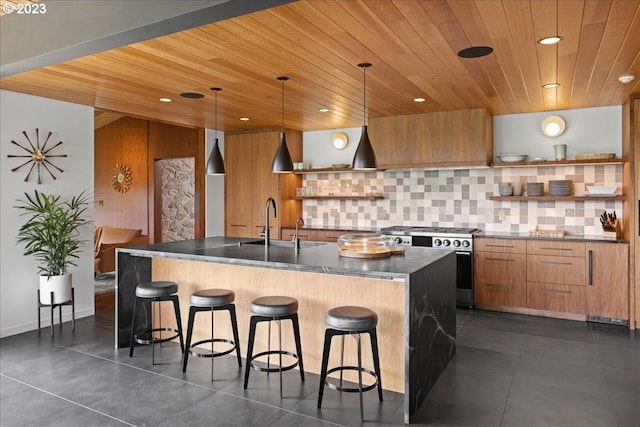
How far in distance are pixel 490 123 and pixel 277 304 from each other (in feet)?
12.9

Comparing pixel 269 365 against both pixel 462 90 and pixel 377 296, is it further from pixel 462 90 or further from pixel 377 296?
pixel 462 90

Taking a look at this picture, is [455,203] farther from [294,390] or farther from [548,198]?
[294,390]

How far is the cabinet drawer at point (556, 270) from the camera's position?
188 inches

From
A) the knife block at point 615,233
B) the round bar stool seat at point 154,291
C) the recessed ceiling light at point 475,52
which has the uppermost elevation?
the recessed ceiling light at point 475,52

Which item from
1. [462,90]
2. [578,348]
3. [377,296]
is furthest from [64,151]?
[578,348]

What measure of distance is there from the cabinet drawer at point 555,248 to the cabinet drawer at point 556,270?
44mm

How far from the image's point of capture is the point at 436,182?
6020mm

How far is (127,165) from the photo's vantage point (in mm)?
9328

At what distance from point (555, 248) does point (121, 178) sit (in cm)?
810

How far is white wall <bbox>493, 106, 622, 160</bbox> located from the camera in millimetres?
5156

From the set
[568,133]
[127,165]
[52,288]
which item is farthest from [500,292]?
[127,165]

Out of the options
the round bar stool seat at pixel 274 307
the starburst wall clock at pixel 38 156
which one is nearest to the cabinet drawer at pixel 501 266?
the round bar stool seat at pixel 274 307

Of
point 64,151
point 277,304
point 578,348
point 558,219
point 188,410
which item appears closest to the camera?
point 188,410

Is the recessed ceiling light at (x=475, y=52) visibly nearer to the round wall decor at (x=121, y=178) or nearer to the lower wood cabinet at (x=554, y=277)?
the lower wood cabinet at (x=554, y=277)
